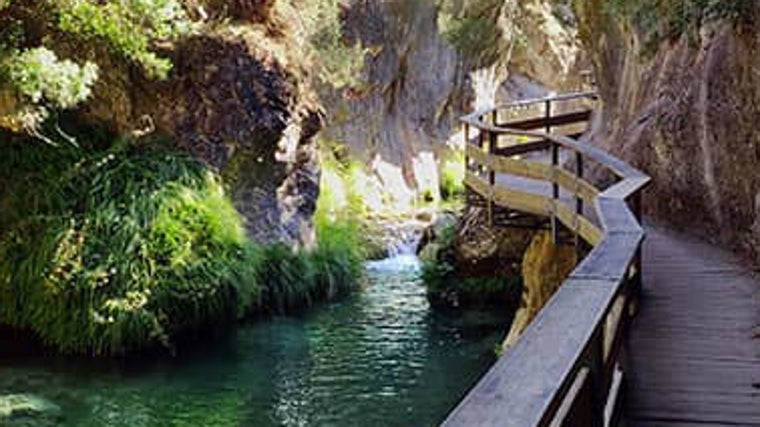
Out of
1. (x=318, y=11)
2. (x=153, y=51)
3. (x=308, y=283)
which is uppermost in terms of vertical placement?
(x=318, y=11)

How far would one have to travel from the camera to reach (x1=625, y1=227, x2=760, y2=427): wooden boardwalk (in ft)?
15.9

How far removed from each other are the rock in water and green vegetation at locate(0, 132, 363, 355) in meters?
2.05

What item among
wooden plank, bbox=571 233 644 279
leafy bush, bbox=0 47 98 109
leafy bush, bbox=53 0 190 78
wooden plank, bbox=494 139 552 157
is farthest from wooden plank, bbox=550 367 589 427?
wooden plank, bbox=494 139 552 157

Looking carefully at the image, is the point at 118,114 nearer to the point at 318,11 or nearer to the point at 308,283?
the point at 308,283

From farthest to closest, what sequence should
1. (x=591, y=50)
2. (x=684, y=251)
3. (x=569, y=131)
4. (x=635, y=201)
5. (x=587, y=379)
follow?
(x=569, y=131), (x=591, y=50), (x=684, y=251), (x=635, y=201), (x=587, y=379)

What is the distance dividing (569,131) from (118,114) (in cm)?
1053

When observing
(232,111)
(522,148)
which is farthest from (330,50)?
(232,111)

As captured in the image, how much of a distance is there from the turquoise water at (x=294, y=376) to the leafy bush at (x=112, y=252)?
0.55 m

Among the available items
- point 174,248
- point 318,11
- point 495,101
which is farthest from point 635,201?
point 495,101

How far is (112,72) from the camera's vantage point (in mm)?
14609

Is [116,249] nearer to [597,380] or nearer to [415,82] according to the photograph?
[597,380]

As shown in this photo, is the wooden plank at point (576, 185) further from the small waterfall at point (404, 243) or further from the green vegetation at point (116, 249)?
the small waterfall at point (404, 243)

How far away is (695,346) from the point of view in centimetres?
589

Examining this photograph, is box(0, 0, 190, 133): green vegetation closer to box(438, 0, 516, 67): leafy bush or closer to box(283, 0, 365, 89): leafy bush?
box(283, 0, 365, 89): leafy bush
